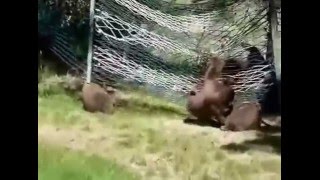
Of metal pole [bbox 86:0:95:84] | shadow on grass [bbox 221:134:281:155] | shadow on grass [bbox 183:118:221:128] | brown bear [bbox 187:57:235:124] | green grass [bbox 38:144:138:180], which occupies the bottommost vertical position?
green grass [bbox 38:144:138:180]

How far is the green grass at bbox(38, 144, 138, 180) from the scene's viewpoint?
217cm

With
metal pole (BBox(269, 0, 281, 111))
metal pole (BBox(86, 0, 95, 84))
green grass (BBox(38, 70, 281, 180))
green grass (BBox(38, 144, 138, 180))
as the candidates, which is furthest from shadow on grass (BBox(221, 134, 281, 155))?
metal pole (BBox(86, 0, 95, 84))

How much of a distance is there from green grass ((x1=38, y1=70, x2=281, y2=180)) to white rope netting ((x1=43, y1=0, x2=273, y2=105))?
92 millimetres

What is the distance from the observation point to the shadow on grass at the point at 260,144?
2.21 m

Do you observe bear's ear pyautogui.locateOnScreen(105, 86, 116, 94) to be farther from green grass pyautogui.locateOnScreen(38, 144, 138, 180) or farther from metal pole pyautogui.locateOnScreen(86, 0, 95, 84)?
green grass pyautogui.locateOnScreen(38, 144, 138, 180)

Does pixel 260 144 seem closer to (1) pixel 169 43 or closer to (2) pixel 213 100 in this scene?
(2) pixel 213 100

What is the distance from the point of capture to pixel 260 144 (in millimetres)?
2209

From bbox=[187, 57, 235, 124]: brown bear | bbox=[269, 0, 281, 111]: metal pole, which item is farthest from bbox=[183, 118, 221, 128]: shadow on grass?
bbox=[269, 0, 281, 111]: metal pole

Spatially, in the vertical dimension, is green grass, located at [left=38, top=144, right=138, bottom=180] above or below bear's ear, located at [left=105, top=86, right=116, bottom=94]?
below

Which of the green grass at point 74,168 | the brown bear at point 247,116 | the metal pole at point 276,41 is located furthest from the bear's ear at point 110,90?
the metal pole at point 276,41
